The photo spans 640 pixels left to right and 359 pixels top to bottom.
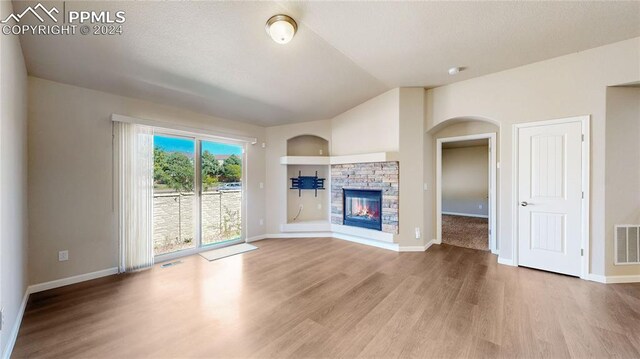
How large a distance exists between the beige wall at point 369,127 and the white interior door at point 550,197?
1863mm

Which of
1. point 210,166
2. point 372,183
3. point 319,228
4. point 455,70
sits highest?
point 455,70

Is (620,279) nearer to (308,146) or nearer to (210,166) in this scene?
(308,146)

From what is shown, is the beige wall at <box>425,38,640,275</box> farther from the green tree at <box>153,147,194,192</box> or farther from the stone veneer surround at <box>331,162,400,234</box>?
the green tree at <box>153,147,194,192</box>

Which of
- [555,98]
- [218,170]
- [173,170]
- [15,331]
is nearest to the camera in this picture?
[15,331]

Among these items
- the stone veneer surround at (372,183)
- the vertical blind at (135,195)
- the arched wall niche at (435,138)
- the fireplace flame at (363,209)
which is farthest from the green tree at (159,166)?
the arched wall niche at (435,138)

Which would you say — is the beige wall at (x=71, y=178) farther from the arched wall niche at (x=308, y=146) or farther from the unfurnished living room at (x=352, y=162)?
the arched wall niche at (x=308, y=146)

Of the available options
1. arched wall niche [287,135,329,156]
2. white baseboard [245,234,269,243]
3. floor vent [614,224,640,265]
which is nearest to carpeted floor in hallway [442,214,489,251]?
floor vent [614,224,640,265]

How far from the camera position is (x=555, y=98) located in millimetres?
3154

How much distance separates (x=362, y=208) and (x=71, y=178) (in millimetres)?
4421

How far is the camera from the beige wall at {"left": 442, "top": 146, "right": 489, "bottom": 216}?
7617 millimetres

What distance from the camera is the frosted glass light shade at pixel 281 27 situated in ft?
7.48

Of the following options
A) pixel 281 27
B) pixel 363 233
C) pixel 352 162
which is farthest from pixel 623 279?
pixel 281 27

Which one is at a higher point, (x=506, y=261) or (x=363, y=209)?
(x=363, y=209)

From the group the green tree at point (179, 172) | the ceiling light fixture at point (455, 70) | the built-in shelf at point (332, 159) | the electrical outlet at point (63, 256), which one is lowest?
the electrical outlet at point (63, 256)
